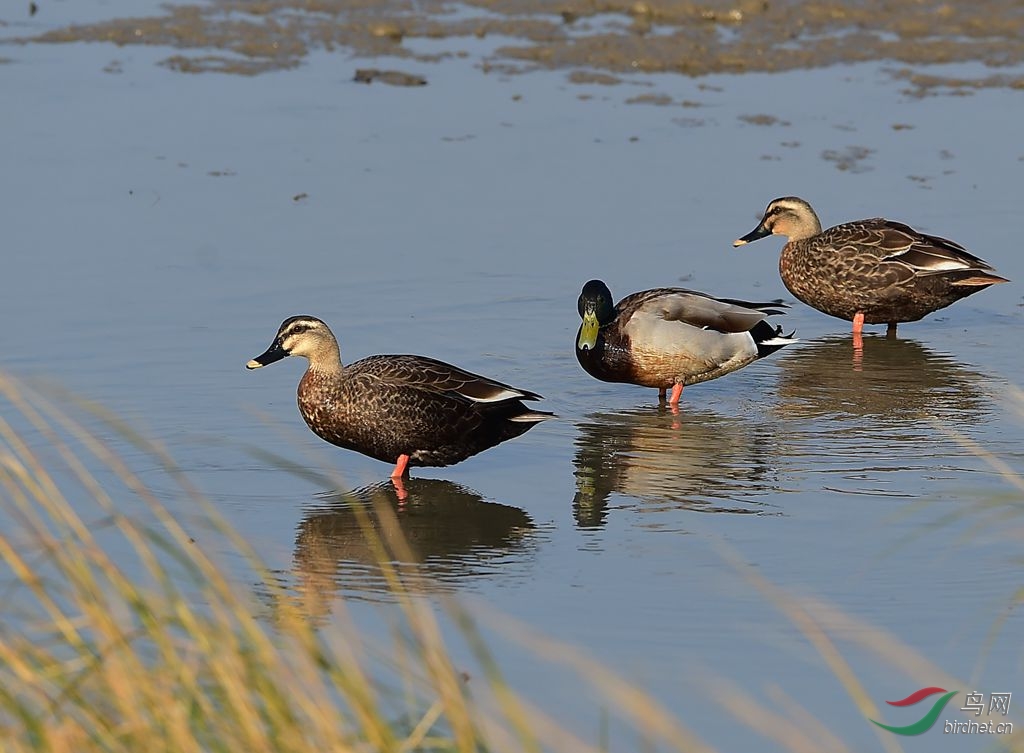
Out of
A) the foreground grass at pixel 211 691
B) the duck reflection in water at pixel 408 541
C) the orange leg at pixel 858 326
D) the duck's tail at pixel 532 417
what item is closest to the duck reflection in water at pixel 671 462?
the duck's tail at pixel 532 417

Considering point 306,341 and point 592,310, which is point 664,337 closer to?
point 592,310

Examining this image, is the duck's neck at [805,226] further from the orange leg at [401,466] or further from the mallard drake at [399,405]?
the orange leg at [401,466]

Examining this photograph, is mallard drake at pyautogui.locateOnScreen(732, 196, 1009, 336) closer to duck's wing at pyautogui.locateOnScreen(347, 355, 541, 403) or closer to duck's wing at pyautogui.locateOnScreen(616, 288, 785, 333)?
duck's wing at pyautogui.locateOnScreen(616, 288, 785, 333)

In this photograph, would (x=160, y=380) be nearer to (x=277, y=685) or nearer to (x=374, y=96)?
(x=277, y=685)

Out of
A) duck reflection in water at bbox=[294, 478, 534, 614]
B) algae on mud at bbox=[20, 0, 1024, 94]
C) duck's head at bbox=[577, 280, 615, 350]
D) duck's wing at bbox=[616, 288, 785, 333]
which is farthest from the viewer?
algae on mud at bbox=[20, 0, 1024, 94]

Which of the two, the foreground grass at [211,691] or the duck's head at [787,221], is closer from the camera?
the foreground grass at [211,691]

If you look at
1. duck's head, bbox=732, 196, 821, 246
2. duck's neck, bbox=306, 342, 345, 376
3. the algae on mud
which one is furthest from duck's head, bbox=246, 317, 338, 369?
the algae on mud

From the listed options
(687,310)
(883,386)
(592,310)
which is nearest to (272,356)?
(592,310)

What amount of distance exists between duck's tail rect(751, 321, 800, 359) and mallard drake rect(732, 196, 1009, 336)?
1064 mm

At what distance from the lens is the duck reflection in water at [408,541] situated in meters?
6.21

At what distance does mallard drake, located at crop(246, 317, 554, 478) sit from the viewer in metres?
7.64

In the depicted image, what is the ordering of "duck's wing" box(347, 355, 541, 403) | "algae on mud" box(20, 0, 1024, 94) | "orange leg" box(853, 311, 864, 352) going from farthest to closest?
1. "algae on mud" box(20, 0, 1024, 94)
2. "orange leg" box(853, 311, 864, 352)
3. "duck's wing" box(347, 355, 541, 403)

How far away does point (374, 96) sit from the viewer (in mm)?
14766

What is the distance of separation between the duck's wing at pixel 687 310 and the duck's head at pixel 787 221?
4.87ft
